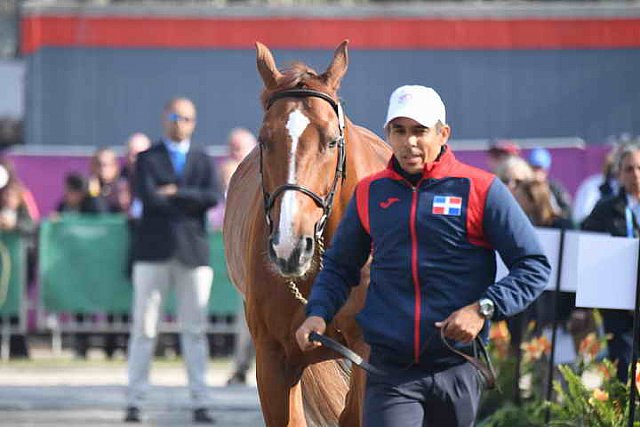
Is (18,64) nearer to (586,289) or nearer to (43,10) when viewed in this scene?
(43,10)

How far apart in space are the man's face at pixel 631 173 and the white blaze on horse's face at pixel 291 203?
3.28m

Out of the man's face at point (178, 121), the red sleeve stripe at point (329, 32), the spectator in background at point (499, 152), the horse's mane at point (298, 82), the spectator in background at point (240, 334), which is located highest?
the red sleeve stripe at point (329, 32)

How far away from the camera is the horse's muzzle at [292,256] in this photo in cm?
572

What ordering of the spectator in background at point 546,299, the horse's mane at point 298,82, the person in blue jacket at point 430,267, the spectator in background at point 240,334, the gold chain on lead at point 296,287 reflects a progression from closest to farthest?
the person in blue jacket at point 430,267 < the horse's mane at point 298,82 < the gold chain on lead at point 296,287 < the spectator in background at point 546,299 < the spectator in background at point 240,334

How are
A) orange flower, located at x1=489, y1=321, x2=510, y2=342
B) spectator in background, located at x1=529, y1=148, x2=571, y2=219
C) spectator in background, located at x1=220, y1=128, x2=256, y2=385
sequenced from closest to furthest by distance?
1. orange flower, located at x1=489, y1=321, x2=510, y2=342
2. spectator in background, located at x1=529, y1=148, x2=571, y2=219
3. spectator in background, located at x1=220, y1=128, x2=256, y2=385

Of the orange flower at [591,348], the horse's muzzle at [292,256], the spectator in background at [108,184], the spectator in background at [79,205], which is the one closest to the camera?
the horse's muzzle at [292,256]

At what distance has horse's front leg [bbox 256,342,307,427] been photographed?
682 centimetres

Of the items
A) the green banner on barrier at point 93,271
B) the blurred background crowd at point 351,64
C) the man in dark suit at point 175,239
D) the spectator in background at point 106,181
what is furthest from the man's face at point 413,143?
the blurred background crowd at point 351,64

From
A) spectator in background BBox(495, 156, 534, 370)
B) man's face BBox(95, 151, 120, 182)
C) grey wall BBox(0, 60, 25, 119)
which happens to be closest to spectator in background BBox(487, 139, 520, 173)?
spectator in background BBox(495, 156, 534, 370)

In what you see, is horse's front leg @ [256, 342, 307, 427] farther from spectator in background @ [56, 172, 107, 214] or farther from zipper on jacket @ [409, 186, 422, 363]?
spectator in background @ [56, 172, 107, 214]

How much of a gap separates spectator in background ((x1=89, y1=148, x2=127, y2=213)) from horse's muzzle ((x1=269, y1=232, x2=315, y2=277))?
9778 millimetres

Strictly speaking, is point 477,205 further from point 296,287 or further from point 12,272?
point 12,272

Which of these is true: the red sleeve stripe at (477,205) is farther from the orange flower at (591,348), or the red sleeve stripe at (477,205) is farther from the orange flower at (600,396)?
the orange flower at (591,348)

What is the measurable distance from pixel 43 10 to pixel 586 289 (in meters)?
15.3
